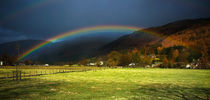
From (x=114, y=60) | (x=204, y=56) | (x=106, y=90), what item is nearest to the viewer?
(x=106, y=90)

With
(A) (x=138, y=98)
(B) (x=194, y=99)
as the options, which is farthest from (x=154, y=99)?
(B) (x=194, y=99)

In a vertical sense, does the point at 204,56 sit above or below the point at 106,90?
above

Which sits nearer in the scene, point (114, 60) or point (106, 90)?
point (106, 90)

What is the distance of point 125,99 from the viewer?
13.3 meters

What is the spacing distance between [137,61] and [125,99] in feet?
436

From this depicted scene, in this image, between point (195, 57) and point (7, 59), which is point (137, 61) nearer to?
point (195, 57)

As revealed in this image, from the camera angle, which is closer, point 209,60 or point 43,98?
point 43,98

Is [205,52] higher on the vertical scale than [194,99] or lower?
higher

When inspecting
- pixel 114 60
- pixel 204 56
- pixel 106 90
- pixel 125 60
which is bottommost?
pixel 106 90

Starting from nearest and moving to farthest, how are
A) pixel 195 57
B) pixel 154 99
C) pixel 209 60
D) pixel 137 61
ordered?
pixel 154 99
pixel 209 60
pixel 195 57
pixel 137 61

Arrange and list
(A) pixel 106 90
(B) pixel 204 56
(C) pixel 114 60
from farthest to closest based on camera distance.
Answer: (C) pixel 114 60, (B) pixel 204 56, (A) pixel 106 90

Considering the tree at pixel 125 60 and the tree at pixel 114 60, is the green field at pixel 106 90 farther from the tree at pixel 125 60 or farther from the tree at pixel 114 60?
the tree at pixel 114 60

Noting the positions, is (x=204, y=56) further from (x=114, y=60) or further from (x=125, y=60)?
(x=114, y=60)

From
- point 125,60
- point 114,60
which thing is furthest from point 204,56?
point 114,60
